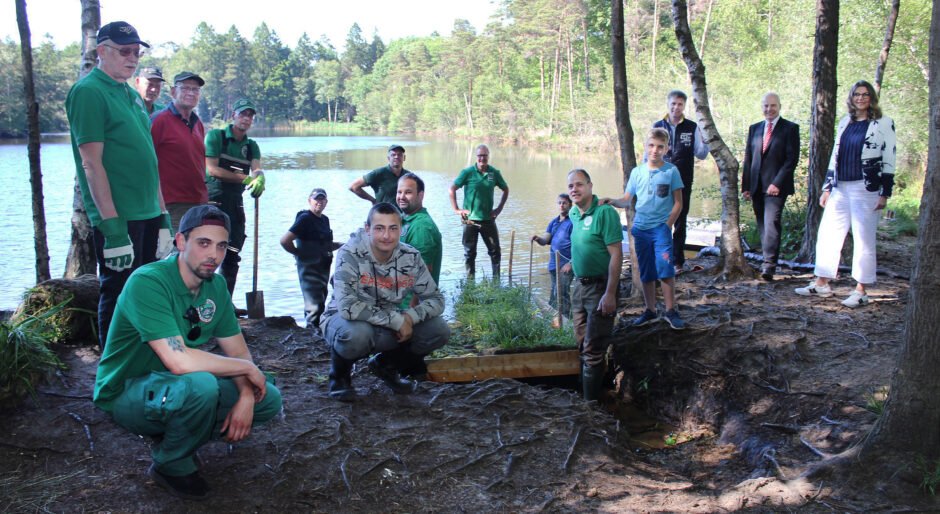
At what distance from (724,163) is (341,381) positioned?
4874 mm

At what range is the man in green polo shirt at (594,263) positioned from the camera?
4379 millimetres

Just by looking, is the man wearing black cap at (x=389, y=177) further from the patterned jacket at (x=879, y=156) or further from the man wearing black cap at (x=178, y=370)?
the patterned jacket at (x=879, y=156)

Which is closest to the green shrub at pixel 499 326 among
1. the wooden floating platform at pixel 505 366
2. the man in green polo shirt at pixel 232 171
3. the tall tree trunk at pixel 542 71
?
the wooden floating platform at pixel 505 366

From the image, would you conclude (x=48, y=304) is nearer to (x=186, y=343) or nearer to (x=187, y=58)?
(x=186, y=343)

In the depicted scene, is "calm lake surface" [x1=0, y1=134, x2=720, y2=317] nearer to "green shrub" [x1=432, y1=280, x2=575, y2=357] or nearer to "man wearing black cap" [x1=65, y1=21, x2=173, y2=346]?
"green shrub" [x1=432, y1=280, x2=575, y2=357]

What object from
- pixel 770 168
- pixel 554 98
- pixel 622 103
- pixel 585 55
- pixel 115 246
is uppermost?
pixel 585 55

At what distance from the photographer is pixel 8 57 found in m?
44.7

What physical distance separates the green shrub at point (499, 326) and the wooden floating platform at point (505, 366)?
17 cm

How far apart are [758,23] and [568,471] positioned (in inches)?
1734

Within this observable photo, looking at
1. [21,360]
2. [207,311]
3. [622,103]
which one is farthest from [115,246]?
[622,103]

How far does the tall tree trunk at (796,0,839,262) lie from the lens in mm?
7020

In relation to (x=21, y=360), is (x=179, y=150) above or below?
above

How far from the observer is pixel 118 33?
140 inches

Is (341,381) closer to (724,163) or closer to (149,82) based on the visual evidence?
(149,82)
